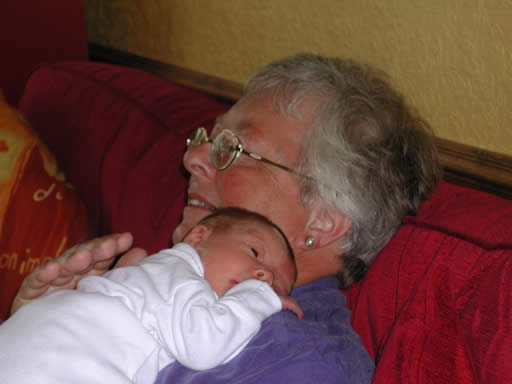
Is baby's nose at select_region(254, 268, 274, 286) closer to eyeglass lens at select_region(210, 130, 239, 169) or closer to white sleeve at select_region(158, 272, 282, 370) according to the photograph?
white sleeve at select_region(158, 272, 282, 370)

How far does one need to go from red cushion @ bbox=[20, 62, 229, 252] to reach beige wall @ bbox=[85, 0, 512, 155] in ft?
1.23

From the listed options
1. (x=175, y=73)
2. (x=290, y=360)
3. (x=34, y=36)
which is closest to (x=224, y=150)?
(x=290, y=360)

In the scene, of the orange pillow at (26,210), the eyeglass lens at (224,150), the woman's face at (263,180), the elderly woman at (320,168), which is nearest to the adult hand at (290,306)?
the elderly woman at (320,168)

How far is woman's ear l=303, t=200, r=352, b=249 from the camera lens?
131 centimetres

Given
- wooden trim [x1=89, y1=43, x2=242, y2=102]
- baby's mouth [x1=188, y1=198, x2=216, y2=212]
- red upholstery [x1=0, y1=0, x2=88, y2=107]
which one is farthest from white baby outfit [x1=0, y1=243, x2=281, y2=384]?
red upholstery [x1=0, y1=0, x2=88, y2=107]

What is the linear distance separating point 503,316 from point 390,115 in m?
0.63

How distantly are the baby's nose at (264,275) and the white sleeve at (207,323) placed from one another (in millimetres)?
79

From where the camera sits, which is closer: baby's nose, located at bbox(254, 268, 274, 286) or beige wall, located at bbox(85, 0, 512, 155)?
baby's nose, located at bbox(254, 268, 274, 286)

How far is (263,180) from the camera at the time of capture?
1.31m

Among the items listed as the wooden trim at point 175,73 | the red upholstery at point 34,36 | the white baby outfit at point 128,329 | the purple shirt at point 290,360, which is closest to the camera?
the white baby outfit at point 128,329

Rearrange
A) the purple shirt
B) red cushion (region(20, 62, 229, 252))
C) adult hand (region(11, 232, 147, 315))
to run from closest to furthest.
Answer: the purple shirt, adult hand (region(11, 232, 147, 315)), red cushion (region(20, 62, 229, 252))

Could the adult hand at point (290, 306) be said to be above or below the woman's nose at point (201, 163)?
below

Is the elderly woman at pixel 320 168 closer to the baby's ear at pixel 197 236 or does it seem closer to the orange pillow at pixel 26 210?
the baby's ear at pixel 197 236

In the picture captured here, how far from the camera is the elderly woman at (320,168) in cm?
129
